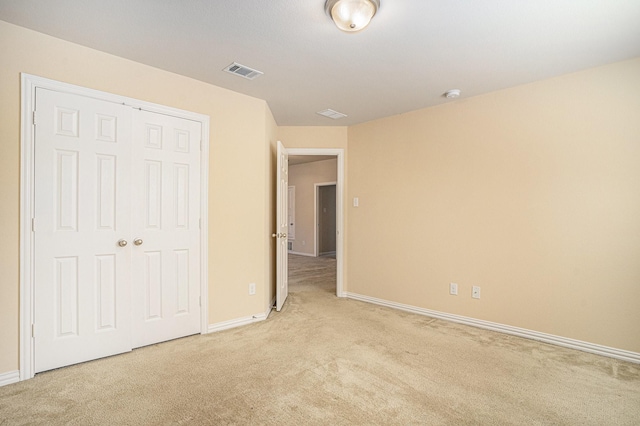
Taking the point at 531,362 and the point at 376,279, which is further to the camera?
the point at 376,279

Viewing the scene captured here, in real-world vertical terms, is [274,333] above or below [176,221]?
below

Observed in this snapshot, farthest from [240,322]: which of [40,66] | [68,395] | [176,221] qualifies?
[40,66]

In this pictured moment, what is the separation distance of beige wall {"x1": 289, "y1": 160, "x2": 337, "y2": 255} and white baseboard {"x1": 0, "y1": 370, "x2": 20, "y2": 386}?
21.1 ft

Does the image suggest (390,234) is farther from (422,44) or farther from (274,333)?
(422,44)

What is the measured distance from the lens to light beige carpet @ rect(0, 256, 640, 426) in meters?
1.73

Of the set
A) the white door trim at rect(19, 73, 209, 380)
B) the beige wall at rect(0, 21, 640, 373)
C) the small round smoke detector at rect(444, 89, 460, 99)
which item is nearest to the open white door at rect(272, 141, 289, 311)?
the beige wall at rect(0, 21, 640, 373)

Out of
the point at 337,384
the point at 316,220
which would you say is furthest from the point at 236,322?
the point at 316,220

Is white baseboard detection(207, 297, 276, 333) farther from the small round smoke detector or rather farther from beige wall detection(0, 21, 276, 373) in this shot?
the small round smoke detector

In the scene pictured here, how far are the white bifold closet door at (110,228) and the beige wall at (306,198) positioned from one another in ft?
17.2

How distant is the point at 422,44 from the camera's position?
7.24 ft

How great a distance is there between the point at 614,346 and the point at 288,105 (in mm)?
3747

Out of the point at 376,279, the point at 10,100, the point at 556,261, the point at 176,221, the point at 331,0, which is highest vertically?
the point at 331,0

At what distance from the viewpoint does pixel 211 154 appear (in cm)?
300

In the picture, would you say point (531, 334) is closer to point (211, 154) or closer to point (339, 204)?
point (339, 204)
